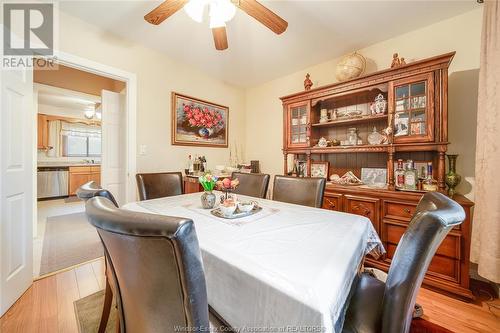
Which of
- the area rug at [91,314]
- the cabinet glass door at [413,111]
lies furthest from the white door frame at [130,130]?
the cabinet glass door at [413,111]

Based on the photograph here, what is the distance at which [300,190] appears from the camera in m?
1.78

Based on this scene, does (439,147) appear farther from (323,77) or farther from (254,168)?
(254,168)

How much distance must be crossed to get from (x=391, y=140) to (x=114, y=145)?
325 cm

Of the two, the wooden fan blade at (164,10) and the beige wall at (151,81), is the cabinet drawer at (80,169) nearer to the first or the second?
the beige wall at (151,81)

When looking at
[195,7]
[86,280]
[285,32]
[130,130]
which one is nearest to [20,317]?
[86,280]

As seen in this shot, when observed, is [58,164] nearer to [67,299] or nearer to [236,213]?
[67,299]

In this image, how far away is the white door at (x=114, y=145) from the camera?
2.61 m

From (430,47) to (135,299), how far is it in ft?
10.2

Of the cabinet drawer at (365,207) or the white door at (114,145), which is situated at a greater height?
the white door at (114,145)

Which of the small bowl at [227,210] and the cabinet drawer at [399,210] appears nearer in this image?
the small bowl at [227,210]

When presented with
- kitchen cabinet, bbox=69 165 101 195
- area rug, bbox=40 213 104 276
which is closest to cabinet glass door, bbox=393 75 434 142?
area rug, bbox=40 213 104 276

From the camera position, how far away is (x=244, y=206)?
1.32 m

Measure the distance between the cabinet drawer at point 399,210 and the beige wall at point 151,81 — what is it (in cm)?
246

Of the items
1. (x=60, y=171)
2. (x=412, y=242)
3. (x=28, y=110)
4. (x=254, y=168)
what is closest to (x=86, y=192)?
(x=412, y=242)
